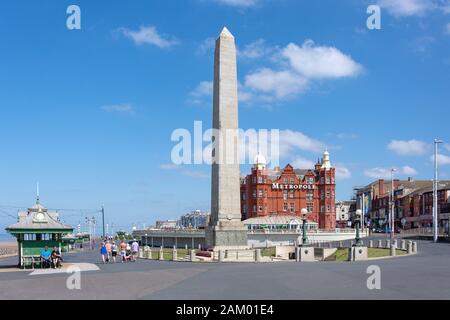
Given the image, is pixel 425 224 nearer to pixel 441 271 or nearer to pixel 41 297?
pixel 441 271

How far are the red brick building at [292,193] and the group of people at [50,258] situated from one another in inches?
3503

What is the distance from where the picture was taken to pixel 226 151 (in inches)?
1873

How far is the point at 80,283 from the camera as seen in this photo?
70.5 ft

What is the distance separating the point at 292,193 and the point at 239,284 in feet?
332

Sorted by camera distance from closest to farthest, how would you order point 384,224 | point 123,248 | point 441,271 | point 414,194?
point 441,271, point 123,248, point 414,194, point 384,224

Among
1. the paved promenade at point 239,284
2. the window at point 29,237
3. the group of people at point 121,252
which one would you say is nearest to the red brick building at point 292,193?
the group of people at point 121,252

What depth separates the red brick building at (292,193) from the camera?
119 m

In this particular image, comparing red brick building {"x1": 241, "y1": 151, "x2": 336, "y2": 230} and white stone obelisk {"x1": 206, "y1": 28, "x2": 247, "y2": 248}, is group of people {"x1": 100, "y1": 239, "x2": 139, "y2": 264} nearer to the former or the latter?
white stone obelisk {"x1": 206, "y1": 28, "x2": 247, "y2": 248}

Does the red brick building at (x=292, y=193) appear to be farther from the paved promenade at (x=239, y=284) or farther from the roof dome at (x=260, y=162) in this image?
the paved promenade at (x=239, y=284)

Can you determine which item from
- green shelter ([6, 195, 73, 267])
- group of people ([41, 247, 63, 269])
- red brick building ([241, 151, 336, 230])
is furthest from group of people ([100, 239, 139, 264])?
red brick building ([241, 151, 336, 230])

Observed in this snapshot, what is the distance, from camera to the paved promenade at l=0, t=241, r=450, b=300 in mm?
17516

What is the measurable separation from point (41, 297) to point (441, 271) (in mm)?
16912

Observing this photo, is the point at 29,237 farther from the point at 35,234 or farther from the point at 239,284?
the point at 239,284
